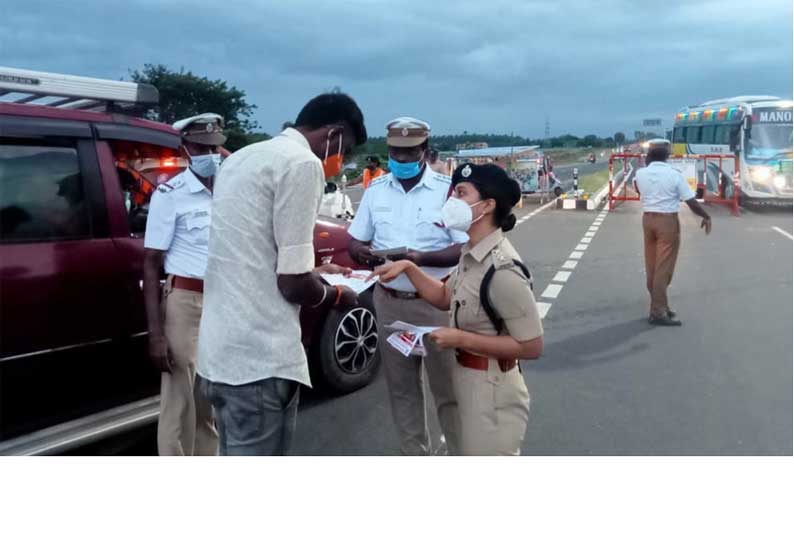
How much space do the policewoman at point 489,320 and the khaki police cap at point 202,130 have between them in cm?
140

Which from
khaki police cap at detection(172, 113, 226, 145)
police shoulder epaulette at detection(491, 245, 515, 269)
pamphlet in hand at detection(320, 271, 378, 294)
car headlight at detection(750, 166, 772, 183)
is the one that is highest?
khaki police cap at detection(172, 113, 226, 145)

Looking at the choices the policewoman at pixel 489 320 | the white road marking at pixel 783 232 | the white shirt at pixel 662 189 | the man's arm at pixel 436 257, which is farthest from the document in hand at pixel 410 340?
the white road marking at pixel 783 232

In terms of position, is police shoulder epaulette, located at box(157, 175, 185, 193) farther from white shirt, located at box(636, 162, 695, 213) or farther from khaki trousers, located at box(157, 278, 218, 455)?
white shirt, located at box(636, 162, 695, 213)

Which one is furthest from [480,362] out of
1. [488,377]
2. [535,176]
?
[535,176]

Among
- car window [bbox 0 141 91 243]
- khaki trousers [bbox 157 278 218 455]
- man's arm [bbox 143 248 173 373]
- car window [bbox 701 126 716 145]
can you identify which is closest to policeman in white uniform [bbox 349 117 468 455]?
khaki trousers [bbox 157 278 218 455]

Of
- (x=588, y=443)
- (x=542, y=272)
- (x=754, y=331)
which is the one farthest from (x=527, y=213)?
(x=588, y=443)

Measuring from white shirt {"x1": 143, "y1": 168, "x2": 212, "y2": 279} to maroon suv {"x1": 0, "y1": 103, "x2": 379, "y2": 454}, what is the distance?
0.39 metres

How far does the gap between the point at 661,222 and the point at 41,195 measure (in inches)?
224

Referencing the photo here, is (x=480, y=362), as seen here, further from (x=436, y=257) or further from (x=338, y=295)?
(x=436, y=257)

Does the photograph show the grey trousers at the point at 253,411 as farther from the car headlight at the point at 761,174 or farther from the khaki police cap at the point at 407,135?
the car headlight at the point at 761,174

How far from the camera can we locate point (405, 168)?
3.40m

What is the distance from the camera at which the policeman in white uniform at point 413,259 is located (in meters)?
3.27

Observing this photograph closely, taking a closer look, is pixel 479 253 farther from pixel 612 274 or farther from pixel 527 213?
pixel 527 213

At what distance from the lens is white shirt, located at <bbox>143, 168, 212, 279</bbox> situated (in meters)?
3.09
